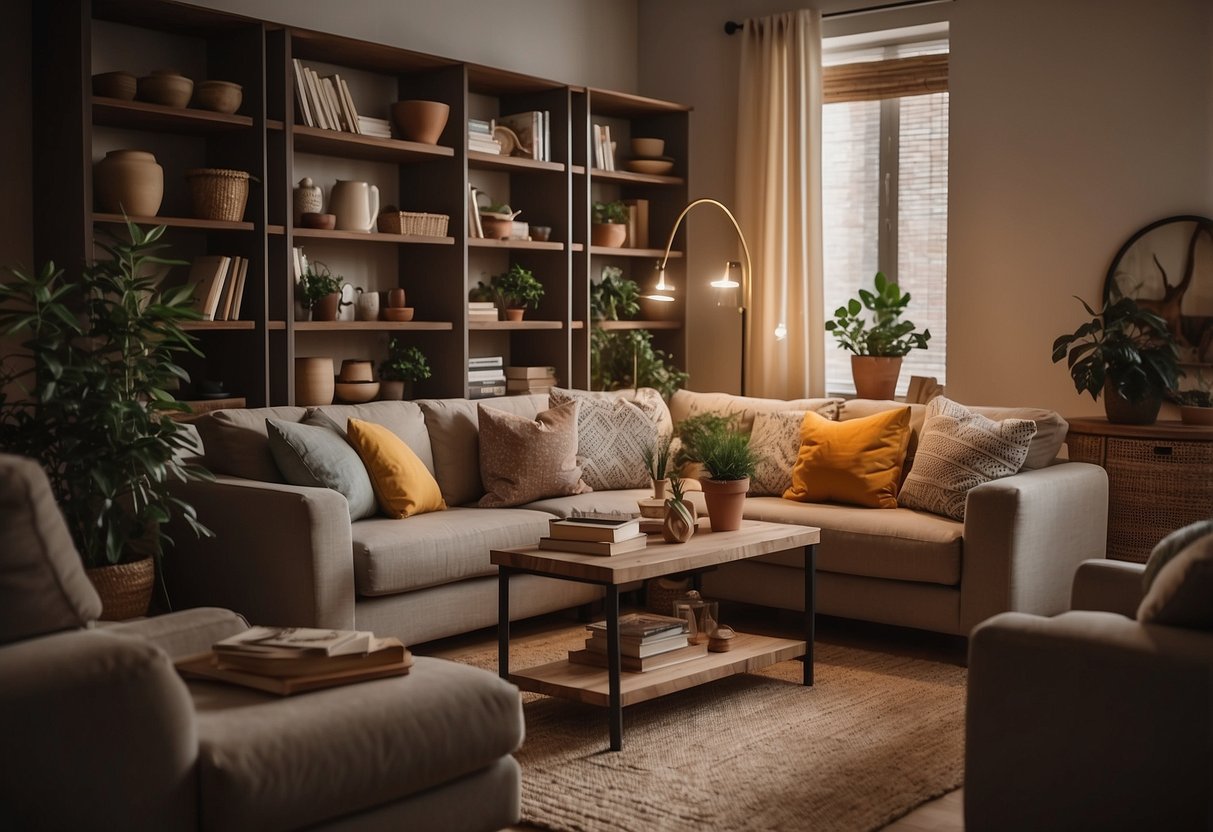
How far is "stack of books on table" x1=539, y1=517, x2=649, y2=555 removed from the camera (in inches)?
139

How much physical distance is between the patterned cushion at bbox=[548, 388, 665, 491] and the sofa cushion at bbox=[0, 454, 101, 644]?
9.83 ft

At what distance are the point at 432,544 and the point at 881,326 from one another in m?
2.57

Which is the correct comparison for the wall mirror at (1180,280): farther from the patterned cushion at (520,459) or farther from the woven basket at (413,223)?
the woven basket at (413,223)

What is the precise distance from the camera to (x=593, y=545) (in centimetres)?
354

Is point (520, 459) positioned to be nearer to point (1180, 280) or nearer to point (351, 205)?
point (351, 205)

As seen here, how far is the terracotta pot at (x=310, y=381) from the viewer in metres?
4.88

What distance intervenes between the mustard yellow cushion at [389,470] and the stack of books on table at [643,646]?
0.97m

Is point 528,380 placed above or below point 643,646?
above

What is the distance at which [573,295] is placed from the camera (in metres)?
5.99

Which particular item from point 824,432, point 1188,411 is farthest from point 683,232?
point 1188,411

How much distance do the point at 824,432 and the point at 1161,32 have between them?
221cm

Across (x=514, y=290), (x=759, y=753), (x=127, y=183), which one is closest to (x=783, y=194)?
(x=514, y=290)

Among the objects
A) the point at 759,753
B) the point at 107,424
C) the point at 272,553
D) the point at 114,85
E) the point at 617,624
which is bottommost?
the point at 759,753

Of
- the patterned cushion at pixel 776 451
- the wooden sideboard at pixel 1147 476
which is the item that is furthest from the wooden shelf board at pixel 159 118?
the wooden sideboard at pixel 1147 476
